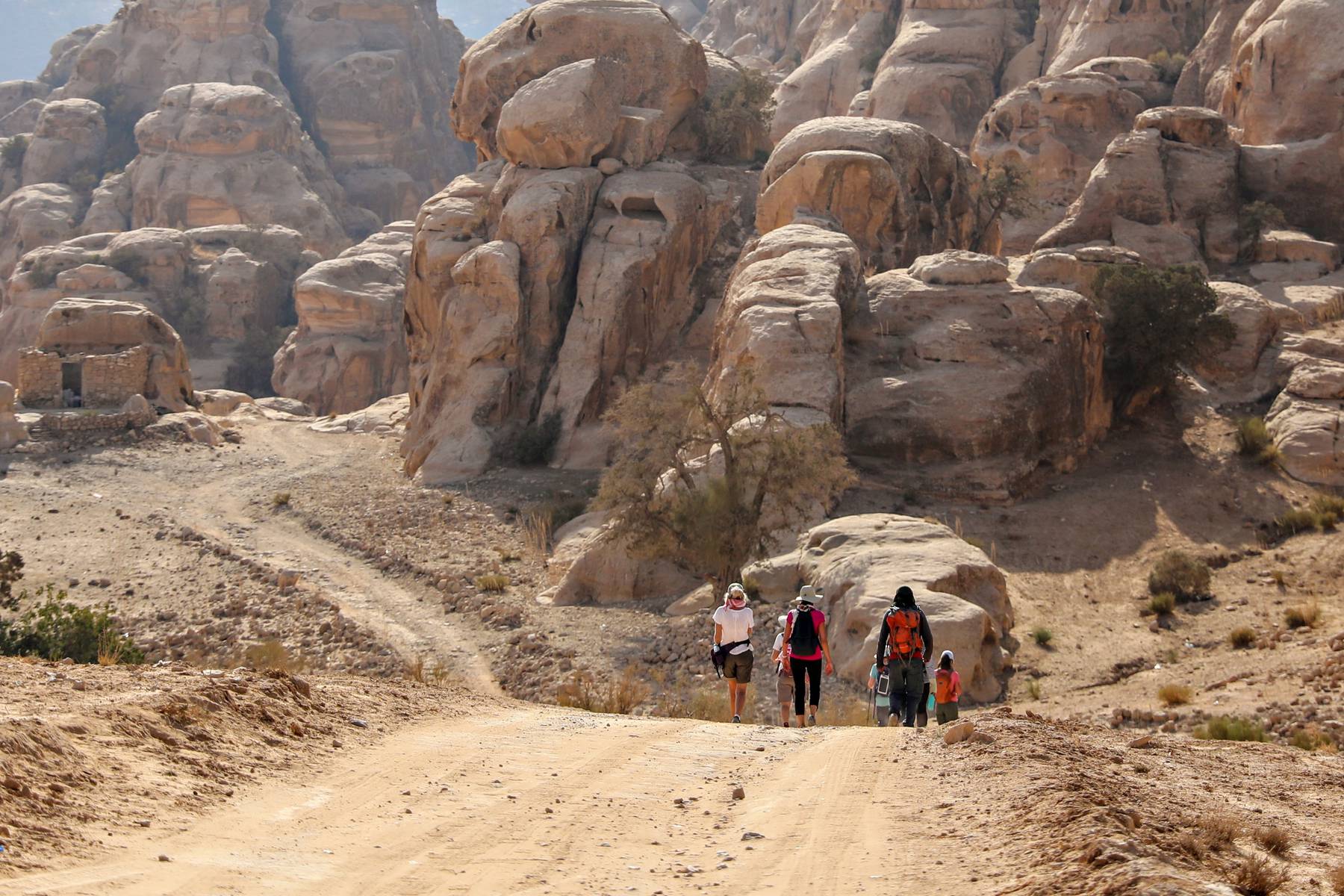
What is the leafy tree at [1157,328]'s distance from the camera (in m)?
26.6

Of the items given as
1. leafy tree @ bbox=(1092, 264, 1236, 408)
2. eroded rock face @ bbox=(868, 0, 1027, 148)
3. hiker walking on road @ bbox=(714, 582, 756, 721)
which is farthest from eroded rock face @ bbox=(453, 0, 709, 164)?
hiker walking on road @ bbox=(714, 582, 756, 721)

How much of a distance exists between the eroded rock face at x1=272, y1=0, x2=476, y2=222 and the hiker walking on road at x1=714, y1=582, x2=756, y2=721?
70.8 m

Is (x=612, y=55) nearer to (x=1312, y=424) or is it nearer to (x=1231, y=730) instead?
(x=1312, y=424)

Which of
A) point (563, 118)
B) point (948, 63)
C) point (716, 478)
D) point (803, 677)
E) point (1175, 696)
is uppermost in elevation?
point (948, 63)

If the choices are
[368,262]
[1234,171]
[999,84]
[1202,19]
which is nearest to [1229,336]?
[1234,171]

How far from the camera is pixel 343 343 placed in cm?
5134

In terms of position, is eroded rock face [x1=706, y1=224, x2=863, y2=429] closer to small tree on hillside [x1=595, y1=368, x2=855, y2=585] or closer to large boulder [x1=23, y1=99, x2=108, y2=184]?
small tree on hillside [x1=595, y1=368, x2=855, y2=585]

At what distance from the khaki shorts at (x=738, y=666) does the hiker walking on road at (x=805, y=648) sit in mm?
460

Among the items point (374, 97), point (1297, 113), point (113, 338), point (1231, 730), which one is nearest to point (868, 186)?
point (1297, 113)

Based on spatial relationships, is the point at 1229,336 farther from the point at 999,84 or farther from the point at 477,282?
the point at 999,84

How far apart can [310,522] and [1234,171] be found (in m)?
25.0

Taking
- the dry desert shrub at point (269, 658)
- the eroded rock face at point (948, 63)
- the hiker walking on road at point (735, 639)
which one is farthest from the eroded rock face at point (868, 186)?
the eroded rock face at point (948, 63)

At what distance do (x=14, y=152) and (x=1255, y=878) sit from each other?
8321cm

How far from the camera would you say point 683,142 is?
39.7 metres
